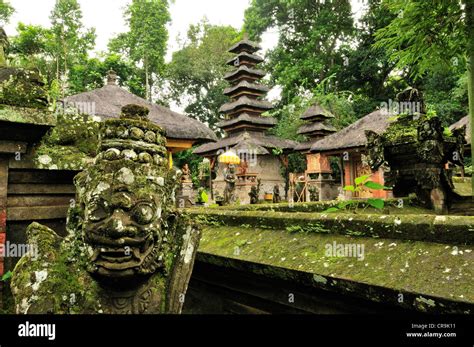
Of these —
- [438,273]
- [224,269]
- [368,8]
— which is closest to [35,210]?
[224,269]

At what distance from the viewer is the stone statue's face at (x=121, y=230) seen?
161 cm

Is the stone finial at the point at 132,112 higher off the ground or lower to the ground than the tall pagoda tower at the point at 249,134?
lower

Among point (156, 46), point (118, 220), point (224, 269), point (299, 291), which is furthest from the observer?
point (156, 46)

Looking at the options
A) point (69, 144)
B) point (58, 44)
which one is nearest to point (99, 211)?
point (69, 144)

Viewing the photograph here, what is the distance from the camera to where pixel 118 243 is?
63.1 inches

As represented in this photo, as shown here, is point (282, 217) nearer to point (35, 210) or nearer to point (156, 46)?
point (35, 210)

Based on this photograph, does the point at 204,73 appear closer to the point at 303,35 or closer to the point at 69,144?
the point at 303,35

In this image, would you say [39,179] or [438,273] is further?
[39,179]

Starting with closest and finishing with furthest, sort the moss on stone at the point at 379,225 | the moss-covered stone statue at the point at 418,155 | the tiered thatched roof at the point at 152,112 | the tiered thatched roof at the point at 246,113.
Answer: the moss on stone at the point at 379,225
the moss-covered stone statue at the point at 418,155
the tiered thatched roof at the point at 152,112
the tiered thatched roof at the point at 246,113

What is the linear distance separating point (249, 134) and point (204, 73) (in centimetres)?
1449

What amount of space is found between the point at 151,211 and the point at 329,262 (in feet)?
3.11

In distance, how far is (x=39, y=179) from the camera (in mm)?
2994

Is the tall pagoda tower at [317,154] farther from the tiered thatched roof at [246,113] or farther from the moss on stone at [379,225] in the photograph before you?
the moss on stone at [379,225]

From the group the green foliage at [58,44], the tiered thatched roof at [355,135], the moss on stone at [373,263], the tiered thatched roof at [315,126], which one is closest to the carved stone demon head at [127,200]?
the moss on stone at [373,263]
